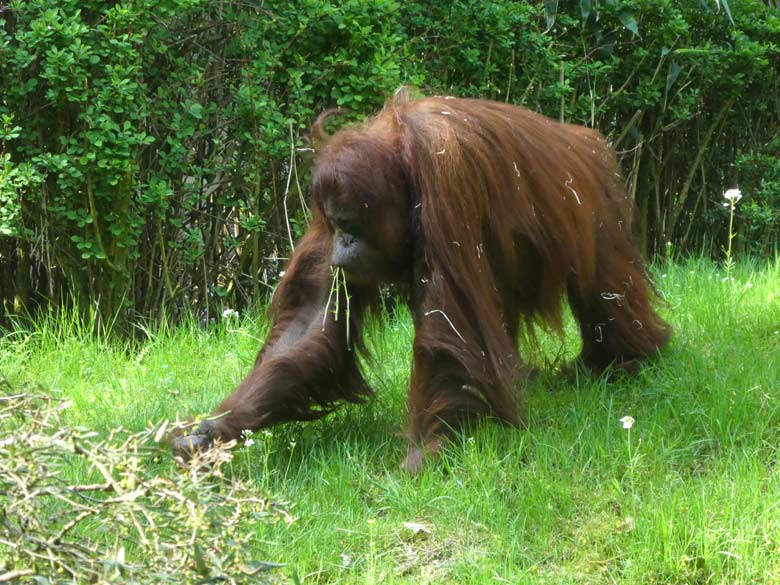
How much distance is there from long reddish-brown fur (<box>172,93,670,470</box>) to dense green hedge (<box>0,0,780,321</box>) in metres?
0.80

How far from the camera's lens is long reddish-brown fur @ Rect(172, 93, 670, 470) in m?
3.13

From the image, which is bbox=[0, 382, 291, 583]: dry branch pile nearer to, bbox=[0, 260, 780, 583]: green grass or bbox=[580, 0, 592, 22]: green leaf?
bbox=[0, 260, 780, 583]: green grass

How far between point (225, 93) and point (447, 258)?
228 cm

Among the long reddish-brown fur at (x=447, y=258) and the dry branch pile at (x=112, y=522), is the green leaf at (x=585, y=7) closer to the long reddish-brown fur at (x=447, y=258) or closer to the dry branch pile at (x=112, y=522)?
the long reddish-brown fur at (x=447, y=258)

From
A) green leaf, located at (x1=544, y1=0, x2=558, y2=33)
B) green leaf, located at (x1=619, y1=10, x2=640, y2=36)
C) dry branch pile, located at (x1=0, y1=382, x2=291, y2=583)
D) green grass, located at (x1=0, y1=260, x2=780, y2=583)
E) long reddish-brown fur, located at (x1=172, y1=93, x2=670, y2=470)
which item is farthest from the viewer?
green leaf, located at (x1=619, y1=10, x2=640, y2=36)

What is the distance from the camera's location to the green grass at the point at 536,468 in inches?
105

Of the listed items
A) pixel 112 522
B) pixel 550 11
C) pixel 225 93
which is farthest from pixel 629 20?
pixel 112 522

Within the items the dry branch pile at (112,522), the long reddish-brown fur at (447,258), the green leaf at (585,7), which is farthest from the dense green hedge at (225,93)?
the dry branch pile at (112,522)

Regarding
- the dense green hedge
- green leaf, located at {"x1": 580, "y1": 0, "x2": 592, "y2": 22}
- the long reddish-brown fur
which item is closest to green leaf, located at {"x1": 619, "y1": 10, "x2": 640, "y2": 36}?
the dense green hedge

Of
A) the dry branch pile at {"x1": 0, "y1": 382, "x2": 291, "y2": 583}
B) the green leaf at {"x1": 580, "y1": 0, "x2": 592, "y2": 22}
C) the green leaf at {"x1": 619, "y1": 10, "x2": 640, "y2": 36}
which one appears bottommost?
the dry branch pile at {"x1": 0, "y1": 382, "x2": 291, "y2": 583}

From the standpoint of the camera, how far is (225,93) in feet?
16.6

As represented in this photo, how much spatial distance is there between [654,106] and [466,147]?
3.20m

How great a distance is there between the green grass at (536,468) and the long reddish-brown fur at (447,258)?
14cm

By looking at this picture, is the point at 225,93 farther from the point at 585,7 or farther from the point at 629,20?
the point at 629,20
